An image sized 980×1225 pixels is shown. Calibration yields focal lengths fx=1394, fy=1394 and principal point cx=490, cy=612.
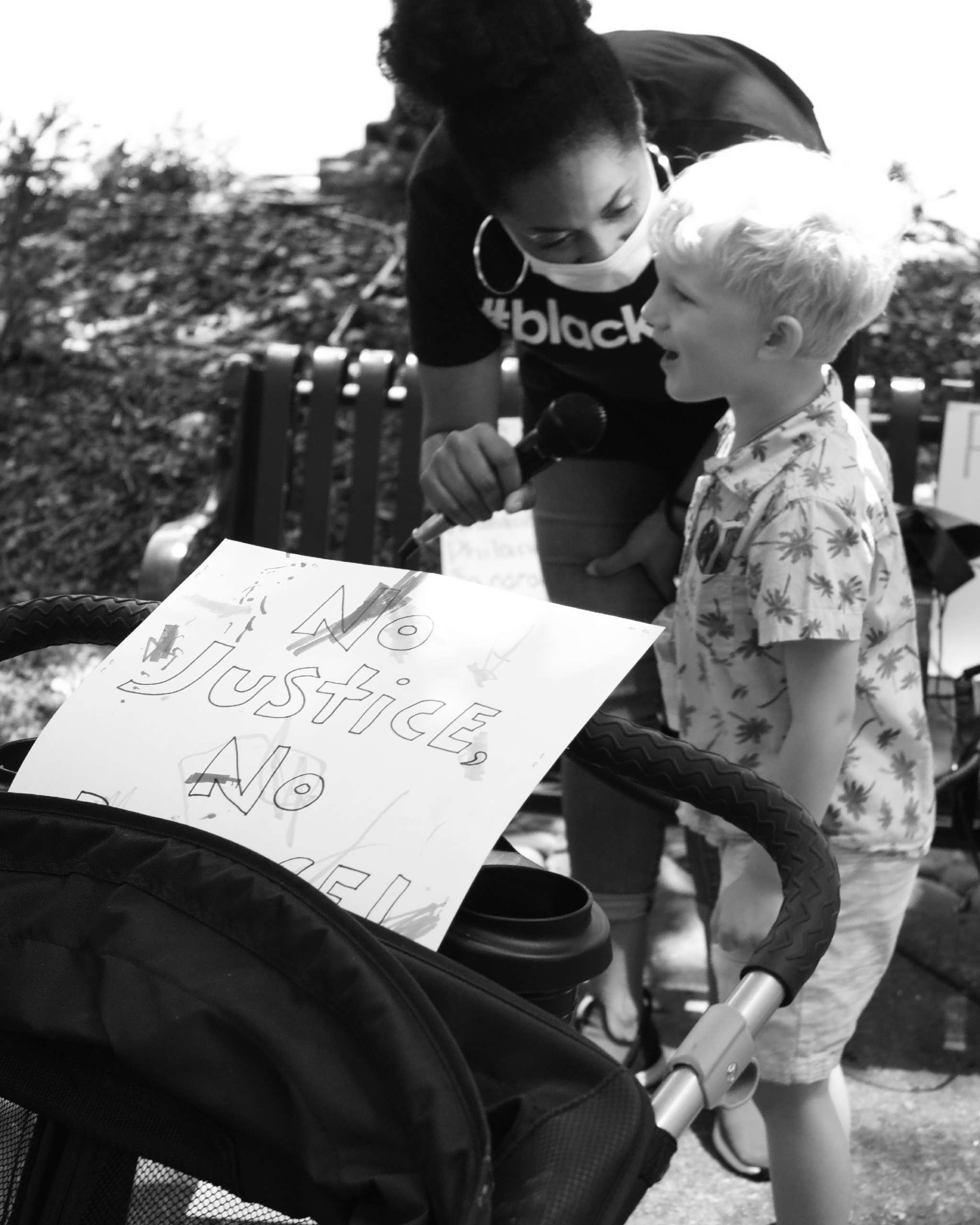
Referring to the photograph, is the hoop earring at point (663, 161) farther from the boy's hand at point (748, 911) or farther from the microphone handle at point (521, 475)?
the boy's hand at point (748, 911)

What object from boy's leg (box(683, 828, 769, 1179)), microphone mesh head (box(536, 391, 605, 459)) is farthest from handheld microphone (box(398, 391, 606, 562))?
boy's leg (box(683, 828, 769, 1179))

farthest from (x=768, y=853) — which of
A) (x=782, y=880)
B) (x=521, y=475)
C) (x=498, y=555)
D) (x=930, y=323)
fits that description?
(x=930, y=323)

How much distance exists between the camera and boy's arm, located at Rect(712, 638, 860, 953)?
1.58 meters

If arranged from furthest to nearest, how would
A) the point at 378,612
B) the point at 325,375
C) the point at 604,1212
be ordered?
the point at 325,375 < the point at 378,612 < the point at 604,1212

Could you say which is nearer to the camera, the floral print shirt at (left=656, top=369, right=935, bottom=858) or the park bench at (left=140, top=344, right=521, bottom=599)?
the floral print shirt at (left=656, top=369, right=935, bottom=858)

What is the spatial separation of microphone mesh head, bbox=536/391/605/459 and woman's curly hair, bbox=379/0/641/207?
0.38 m

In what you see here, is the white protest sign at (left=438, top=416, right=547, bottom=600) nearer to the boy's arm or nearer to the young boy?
the young boy

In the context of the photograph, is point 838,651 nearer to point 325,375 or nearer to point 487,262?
point 487,262

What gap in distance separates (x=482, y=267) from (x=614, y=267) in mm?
272

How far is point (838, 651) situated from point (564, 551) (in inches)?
39.3

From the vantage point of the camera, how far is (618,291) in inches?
83.3

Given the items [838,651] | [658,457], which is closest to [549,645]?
[838,651]

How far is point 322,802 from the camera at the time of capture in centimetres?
102

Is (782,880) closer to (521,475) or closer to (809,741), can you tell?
(809,741)
